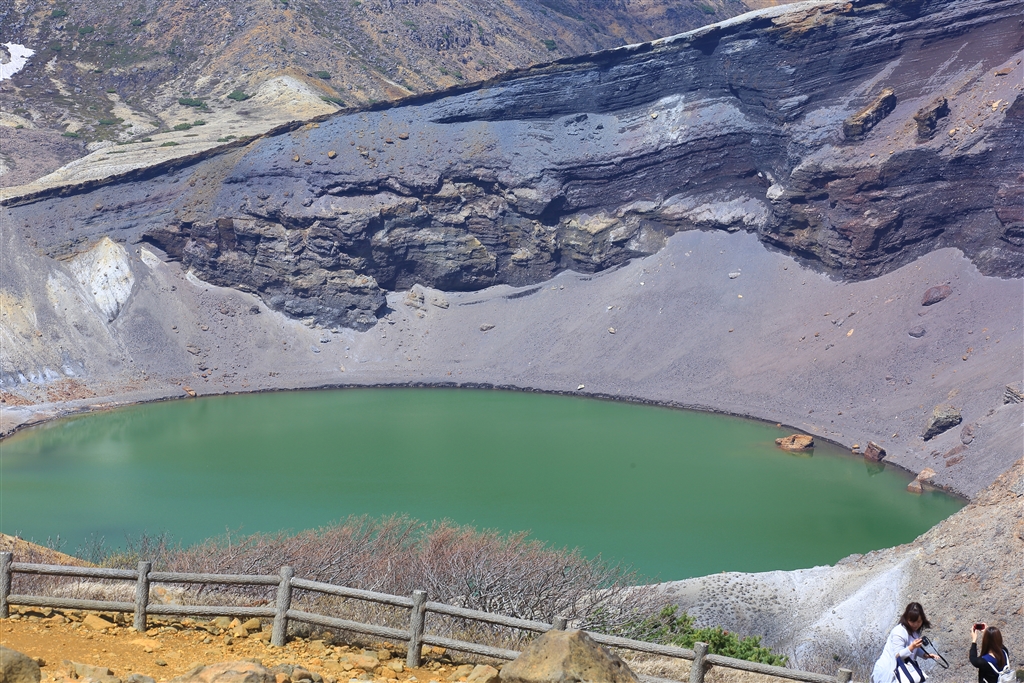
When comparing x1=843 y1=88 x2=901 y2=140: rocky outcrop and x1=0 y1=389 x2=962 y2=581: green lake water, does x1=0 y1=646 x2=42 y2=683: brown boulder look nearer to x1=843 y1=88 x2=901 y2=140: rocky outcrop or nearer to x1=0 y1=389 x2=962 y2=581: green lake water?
x1=0 y1=389 x2=962 y2=581: green lake water

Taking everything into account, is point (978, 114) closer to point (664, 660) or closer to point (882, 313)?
point (882, 313)

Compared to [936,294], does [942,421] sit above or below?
below

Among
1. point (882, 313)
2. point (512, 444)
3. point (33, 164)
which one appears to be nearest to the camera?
point (512, 444)

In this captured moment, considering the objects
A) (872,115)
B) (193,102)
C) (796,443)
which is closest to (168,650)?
(796,443)

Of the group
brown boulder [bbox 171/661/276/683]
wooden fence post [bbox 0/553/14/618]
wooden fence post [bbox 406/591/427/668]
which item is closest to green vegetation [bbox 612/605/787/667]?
wooden fence post [bbox 406/591/427/668]

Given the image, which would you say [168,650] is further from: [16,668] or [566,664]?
[566,664]

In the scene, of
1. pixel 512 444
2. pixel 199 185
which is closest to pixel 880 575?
pixel 512 444
